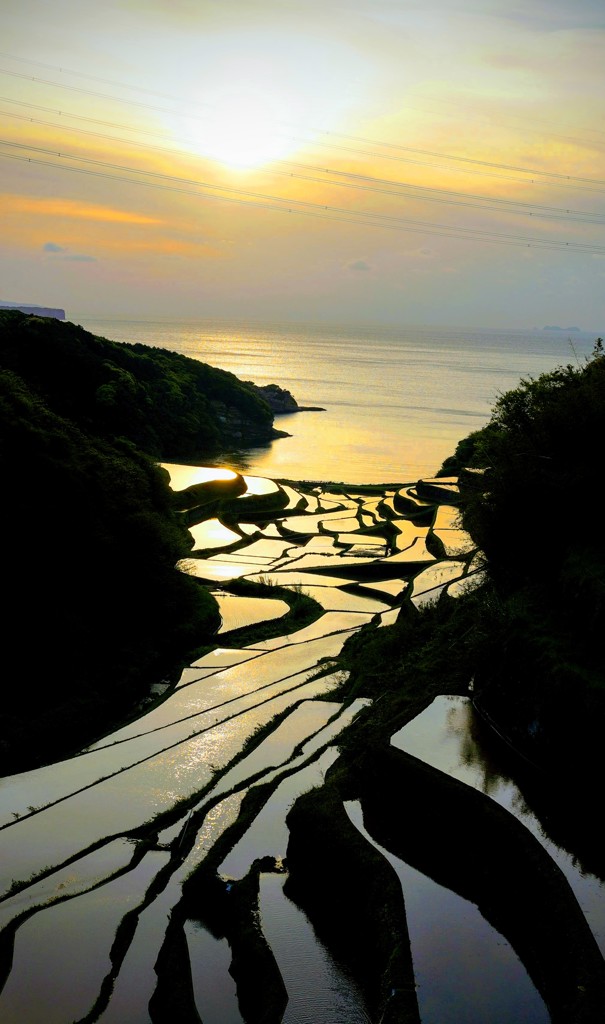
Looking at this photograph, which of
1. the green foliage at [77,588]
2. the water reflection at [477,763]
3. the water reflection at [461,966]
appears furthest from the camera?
the green foliage at [77,588]

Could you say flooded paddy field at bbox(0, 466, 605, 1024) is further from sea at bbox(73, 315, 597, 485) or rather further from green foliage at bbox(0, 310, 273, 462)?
green foliage at bbox(0, 310, 273, 462)

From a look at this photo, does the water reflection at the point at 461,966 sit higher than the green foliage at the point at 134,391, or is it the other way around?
the green foliage at the point at 134,391

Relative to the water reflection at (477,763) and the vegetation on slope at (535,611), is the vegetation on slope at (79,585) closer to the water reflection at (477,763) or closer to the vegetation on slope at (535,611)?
the vegetation on slope at (535,611)

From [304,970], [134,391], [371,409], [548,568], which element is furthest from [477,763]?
[371,409]

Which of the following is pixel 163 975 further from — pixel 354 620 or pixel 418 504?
pixel 418 504

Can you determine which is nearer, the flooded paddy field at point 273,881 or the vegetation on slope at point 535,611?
the flooded paddy field at point 273,881

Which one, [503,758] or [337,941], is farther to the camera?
[503,758]

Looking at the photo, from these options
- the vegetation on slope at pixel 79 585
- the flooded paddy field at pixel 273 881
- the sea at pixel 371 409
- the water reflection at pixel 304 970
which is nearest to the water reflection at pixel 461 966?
the flooded paddy field at pixel 273 881

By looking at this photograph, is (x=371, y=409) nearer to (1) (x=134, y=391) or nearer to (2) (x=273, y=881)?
(1) (x=134, y=391)

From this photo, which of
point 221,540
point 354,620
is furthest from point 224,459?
point 354,620
